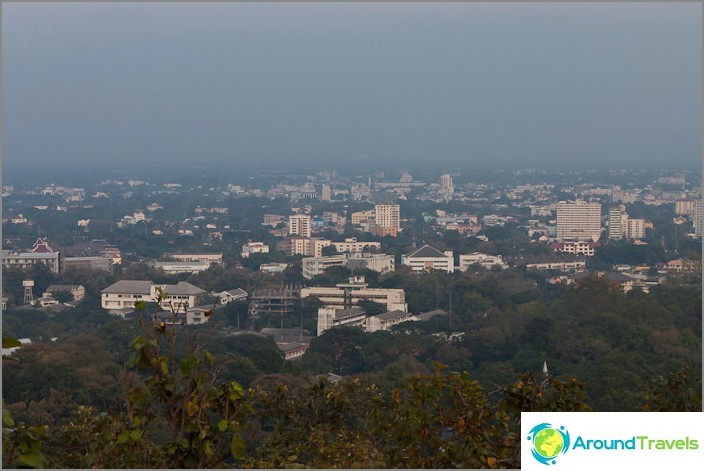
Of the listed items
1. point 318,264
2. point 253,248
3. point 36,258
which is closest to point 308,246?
point 253,248

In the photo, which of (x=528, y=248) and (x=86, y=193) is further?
(x=86, y=193)

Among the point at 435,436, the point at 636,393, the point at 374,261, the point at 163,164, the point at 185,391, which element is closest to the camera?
the point at 185,391

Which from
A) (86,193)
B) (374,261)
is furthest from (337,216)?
(86,193)

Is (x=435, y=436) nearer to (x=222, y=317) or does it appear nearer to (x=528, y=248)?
(x=222, y=317)

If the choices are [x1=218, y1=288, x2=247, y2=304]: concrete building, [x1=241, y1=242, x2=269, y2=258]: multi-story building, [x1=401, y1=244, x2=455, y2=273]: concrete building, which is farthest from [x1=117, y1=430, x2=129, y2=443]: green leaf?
[x1=241, y1=242, x2=269, y2=258]: multi-story building

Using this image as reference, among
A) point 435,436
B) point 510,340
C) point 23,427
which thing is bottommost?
point 510,340

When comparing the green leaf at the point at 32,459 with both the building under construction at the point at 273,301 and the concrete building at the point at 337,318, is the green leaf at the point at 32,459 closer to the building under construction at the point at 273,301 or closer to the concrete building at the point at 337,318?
the concrete building at the point at 337,318
